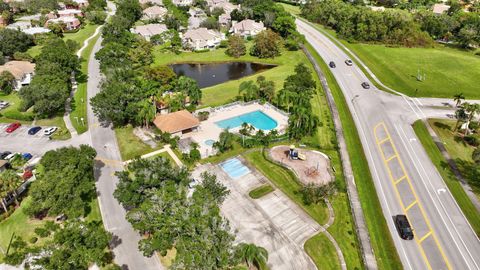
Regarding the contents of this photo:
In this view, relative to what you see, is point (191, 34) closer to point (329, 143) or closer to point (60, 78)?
point (60, 78)

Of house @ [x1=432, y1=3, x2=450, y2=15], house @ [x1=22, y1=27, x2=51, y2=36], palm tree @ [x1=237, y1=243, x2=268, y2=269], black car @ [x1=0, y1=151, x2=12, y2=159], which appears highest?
house @ [x1=432, y1=3, x2=450, y2=15]

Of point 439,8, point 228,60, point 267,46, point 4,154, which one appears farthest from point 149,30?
point 439,8

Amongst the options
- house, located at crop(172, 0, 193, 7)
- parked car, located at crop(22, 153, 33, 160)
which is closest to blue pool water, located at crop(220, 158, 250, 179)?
parked car, located at crop(22, 153, 33, 160)

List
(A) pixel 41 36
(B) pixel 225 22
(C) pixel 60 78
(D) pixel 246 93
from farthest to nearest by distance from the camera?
(B) pixel 225 22
(A) pixel 41 36
(D) pixel 246 93
(C) pixel 60 78

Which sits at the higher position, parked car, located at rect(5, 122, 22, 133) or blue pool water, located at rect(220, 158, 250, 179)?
blue pool water, located at rect(220, 158, 250, 179)

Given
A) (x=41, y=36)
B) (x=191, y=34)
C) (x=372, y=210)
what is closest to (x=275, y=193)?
(x=372, y=210)

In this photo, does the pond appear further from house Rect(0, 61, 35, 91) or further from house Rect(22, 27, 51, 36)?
house Rect(22, 27, 51, 36)

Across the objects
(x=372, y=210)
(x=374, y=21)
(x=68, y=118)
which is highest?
A: (x=374, y=21)
